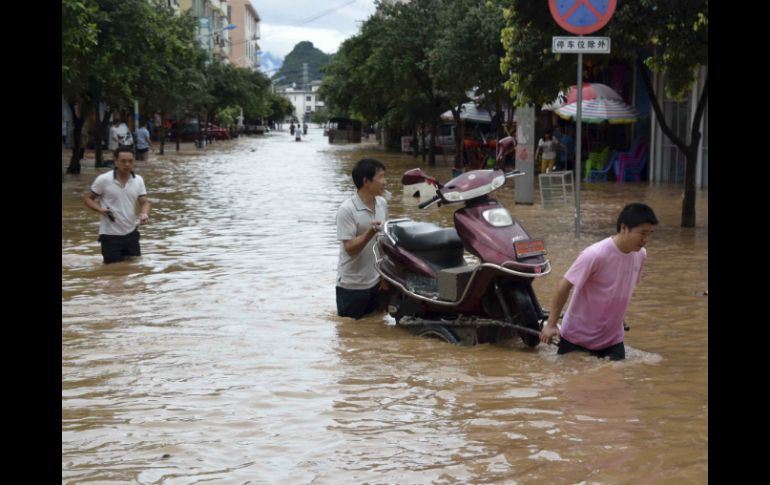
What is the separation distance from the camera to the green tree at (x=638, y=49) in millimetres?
13906

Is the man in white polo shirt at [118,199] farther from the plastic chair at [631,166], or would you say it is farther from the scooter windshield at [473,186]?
the plastic chair at [631,166]

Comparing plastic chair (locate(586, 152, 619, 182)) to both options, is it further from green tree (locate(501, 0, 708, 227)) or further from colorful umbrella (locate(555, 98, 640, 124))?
green tree (locate(501, 0, 708, 227))

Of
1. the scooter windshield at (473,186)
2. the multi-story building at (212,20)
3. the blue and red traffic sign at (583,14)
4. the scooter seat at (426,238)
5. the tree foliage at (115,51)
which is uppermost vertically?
the multi-story building at (212,20)

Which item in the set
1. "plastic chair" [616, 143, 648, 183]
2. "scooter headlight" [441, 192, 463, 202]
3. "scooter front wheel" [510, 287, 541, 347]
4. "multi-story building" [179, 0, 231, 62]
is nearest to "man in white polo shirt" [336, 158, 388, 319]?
"scooter headlight" [441, 192, 463, 202]

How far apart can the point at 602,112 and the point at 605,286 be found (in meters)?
21.9

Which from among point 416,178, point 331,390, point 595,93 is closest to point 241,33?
point 595,93

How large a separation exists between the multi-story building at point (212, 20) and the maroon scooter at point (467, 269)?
76.1 m

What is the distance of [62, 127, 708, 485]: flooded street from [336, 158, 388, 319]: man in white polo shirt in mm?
264

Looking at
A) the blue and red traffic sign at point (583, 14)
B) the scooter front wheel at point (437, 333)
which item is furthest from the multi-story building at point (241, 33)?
the scooter front wheel at point (437, 333)

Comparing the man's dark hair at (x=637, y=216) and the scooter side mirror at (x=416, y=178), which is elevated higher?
the scooter side mirror at (x=416, y=178)

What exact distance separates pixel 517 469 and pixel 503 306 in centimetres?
238

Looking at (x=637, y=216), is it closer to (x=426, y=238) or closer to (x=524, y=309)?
(x=524, y=309)

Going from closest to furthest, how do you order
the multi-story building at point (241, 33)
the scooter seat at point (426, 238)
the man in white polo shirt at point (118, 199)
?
the scooter seat at point (426, 238)
the man in white polo shirt at point (118, 199)
the multi-story building at point (241, 33)
